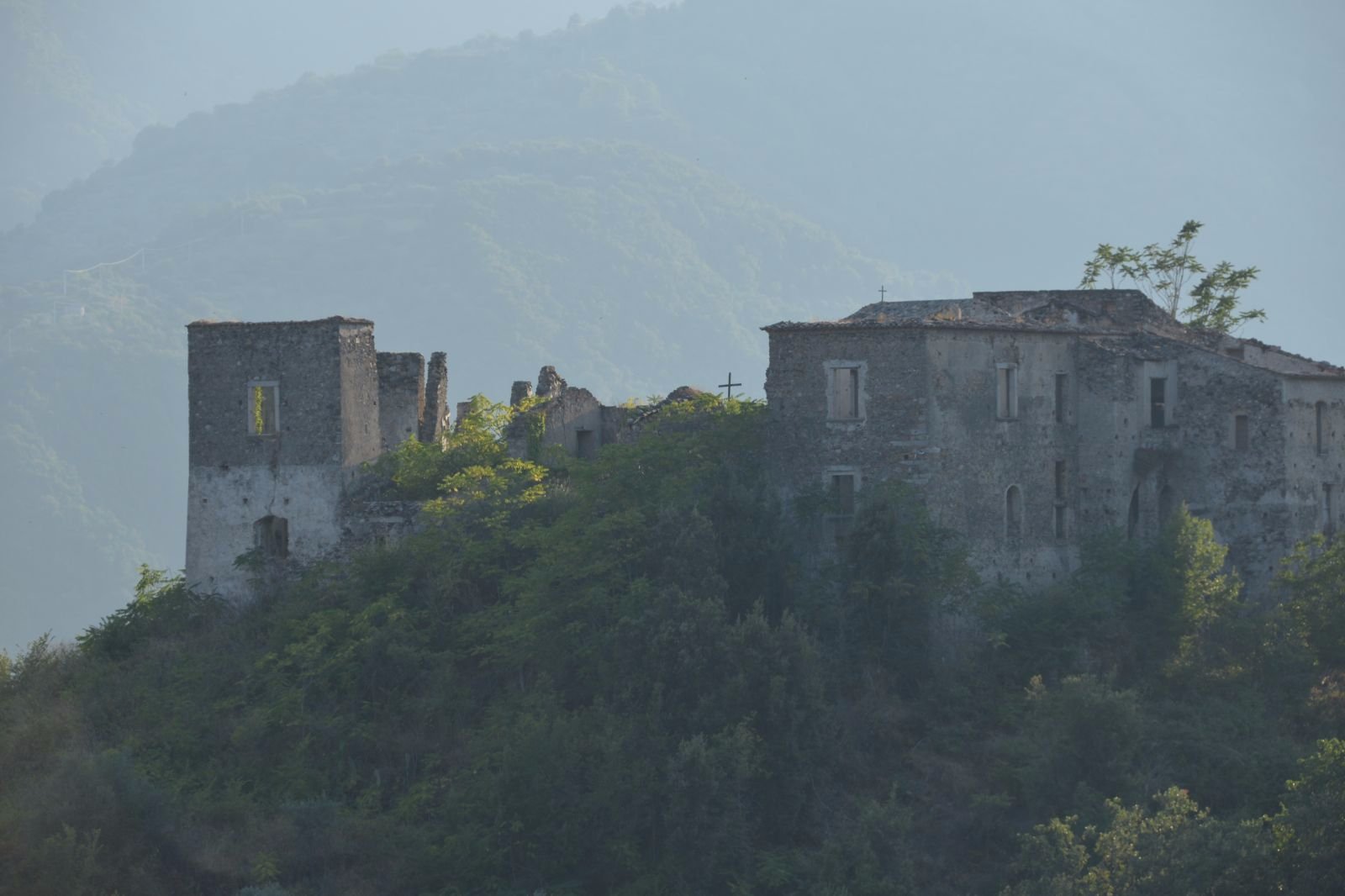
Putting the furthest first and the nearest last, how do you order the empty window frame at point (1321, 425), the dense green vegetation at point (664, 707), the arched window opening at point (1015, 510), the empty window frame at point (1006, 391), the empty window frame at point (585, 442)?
the empty window frame at point (585, 442), the empty window frame at point (1321, 425), the arched window opening at point (1015, 510), the empty window frame at point (1006, 391), the dense green vegetation at point (664, 707)

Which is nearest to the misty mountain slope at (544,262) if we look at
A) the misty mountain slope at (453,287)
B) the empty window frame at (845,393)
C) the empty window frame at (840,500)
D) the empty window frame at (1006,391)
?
the misty mountain slope at (453,287)

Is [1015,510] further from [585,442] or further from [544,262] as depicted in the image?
[544,262]

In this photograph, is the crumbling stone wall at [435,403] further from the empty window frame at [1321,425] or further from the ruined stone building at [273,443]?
the empty window frame at [1321,425]

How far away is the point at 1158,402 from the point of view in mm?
38594

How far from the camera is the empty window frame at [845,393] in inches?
1403

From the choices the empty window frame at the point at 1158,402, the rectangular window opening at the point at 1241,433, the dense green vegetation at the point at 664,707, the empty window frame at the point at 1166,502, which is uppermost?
the empty window frame at the point at 1158,402

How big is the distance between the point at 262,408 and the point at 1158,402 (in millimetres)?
17657

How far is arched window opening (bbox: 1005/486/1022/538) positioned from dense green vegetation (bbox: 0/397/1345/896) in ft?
4.27

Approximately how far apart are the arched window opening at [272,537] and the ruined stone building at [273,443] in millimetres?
23

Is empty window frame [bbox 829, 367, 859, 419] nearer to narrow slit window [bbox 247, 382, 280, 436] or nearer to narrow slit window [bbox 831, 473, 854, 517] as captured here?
narrow slit window [bbox 831, 473, 854, 517]

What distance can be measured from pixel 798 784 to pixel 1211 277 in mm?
24361

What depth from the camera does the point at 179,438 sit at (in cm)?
11556

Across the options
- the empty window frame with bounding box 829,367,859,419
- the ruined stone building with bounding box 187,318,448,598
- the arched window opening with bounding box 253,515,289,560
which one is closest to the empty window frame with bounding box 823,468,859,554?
the empty window frame with bounding box 829,367,859,419

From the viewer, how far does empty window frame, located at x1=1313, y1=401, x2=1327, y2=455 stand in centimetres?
3900
